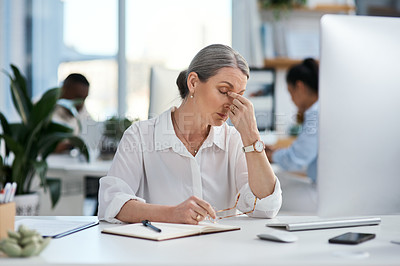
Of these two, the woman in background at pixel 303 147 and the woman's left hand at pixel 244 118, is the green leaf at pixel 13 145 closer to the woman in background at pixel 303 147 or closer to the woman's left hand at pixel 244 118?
the woman in background at pixel 303 147

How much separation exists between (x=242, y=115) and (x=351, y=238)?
1.83 feet

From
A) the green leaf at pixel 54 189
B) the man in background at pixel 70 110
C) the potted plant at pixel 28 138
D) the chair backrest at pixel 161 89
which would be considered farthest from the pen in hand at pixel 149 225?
the man in background at pixel 70 110

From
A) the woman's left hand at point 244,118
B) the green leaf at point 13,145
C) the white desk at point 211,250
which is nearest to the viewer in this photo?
the white desk at point 211,250

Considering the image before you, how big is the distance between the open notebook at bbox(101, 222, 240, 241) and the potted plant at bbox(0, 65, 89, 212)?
1.72m

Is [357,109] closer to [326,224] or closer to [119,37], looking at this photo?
[326,224]

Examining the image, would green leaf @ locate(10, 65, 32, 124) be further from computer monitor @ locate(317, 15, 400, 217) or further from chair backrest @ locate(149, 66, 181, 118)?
computer monitor @ locate(317, 15, 400, 217)

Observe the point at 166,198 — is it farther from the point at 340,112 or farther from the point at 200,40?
the point at 200,40

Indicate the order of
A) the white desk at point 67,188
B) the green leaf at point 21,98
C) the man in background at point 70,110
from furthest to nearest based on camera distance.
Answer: the man in background at point 70,110 → the white desk at point 67,188 → the green leaf at point 21,98

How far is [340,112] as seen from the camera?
44.1 inches

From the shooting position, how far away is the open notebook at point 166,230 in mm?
1168

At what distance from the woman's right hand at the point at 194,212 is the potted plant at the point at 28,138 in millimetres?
1709

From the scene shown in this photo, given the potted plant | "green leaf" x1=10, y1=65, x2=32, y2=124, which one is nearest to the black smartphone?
the potted plant

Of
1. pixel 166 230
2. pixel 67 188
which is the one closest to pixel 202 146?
pixel 166 230

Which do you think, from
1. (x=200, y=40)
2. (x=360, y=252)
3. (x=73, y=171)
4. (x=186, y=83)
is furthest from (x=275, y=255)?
(x=200, y=40)
